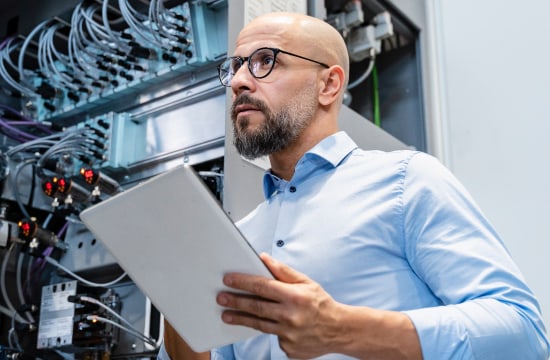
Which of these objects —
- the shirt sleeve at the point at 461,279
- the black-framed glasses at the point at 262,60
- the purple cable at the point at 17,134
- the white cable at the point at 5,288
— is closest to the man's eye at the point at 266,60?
the black-framed glasses at the point at 262,60

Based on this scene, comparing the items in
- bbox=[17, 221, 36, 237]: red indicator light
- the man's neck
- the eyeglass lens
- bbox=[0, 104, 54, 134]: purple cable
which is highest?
bbox=[0, 104, 54, 134]: purple cable

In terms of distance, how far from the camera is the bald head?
49.8 inches

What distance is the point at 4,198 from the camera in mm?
1922

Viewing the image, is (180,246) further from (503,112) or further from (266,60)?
(503,112)

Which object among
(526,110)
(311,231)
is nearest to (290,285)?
(311,231)

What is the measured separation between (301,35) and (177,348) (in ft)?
2.08

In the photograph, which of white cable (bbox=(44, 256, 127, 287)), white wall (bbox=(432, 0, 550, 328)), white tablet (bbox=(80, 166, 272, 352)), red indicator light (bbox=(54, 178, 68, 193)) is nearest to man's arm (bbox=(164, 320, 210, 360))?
white tablet (bbox=(80, 166, 272, 352))

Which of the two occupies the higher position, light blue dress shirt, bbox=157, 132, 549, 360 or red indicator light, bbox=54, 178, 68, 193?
red indicator light, bbox=54, 178, 68, 193

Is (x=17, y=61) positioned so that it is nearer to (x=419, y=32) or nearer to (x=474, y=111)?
(x=419, y=32)

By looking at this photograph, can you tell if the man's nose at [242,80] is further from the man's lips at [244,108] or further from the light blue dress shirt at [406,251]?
the light blue dress shirt at [406,251]

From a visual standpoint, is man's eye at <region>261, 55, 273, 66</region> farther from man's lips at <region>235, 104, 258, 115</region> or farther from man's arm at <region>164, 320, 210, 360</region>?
man's arm at <region>164, 320, 210, 360</region>

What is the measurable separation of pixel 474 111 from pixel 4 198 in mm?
1580

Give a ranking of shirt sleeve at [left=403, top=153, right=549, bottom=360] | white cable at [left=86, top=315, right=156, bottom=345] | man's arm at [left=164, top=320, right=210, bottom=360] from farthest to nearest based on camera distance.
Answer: white cable at [left=86, top=315, right=156, bottom=345], man's arm at [left=164, top=320, right=210, bottom=360], shirt sleeve at [left=403, top=153, right=549, bottom=360]

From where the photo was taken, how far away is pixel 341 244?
1001mm
